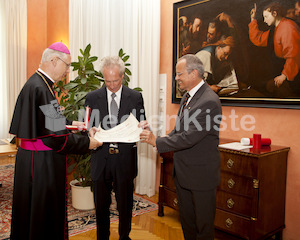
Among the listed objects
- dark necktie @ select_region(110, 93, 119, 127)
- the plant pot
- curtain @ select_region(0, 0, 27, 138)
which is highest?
curtain @ select_region(0, 0, 27, 138)

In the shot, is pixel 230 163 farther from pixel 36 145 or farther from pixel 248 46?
pixel 36 145

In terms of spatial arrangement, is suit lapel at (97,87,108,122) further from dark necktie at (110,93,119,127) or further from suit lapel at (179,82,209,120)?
suit lapel at (179,82,209,120)

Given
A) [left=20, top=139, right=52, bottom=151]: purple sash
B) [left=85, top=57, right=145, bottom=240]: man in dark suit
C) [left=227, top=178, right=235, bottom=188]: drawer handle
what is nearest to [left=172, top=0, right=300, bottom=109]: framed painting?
[left=227, top=178, right=235, bottom=188]: drawer handle

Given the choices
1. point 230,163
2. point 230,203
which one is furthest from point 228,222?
point 230,163

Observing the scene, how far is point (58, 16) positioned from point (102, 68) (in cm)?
577

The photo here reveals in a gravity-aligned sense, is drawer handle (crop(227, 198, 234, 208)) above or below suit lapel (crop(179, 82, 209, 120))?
below

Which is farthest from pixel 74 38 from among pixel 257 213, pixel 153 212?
pixel 257 213

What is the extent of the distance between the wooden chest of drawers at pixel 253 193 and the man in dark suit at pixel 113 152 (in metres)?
1.11

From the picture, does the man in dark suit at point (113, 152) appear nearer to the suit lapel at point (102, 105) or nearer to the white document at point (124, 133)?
the suit lapel at point (102, 105)

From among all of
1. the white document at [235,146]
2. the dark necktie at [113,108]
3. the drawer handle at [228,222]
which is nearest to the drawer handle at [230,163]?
the white document at [235,146]

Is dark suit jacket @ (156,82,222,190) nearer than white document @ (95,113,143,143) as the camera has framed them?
Yes

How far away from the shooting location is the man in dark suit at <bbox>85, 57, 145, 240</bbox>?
288cm

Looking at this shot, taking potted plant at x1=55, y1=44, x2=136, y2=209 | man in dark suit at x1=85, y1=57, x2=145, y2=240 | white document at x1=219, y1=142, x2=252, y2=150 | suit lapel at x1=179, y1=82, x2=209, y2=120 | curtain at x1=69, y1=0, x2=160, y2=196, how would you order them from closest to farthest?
suit lapel at x1=179, y1=82, x2=209, y2=120 → man in dark suit at x1=85, y1=57, x2=145, y2=240 → white document at x1=219, y1=142, x2=252, y2=150 → potted plant at x1=55, y1=44, x2=136, y2=209 → curtain at x1=69, y1=0, x2=160, y2=196

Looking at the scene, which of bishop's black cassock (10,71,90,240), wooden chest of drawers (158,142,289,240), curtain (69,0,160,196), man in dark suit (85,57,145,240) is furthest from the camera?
curtain (69,0,160,196)
